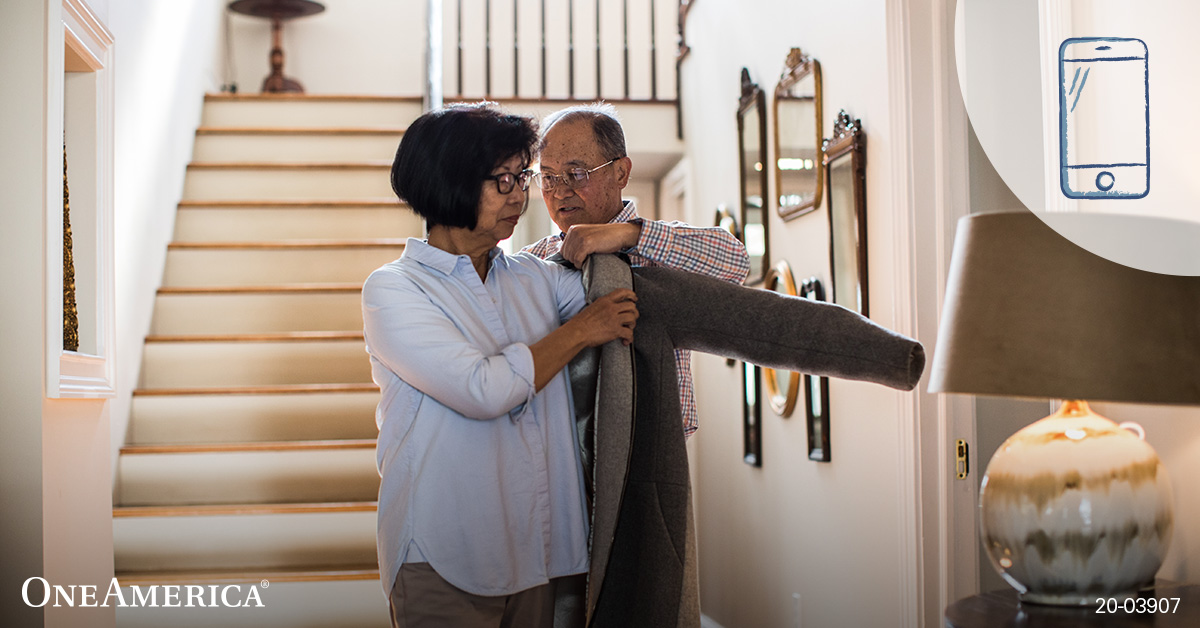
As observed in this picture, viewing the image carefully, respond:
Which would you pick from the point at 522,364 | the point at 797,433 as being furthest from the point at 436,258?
the point at 797,433

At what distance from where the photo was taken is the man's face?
74.4 inches

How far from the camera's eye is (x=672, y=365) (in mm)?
1653

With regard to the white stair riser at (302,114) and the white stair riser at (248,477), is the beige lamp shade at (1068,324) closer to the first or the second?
the white stair riser at (248,477)

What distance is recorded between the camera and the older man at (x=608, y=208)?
1.72m

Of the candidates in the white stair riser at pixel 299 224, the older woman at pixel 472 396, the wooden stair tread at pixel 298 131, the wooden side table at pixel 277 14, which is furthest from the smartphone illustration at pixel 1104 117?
the wooden side table at pixel 277 14

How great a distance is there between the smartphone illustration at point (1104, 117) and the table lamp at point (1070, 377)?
1.44 feet

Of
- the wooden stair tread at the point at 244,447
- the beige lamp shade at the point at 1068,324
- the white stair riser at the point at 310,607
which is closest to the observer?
the beige lamp shade at the point at 1068,324

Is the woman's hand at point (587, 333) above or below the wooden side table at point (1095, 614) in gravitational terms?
above

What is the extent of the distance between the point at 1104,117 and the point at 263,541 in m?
2.63

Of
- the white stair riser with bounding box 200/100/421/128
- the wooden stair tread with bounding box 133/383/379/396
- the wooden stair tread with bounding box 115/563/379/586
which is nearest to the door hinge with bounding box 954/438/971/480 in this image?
the wooden stair tread with bounding box 115/563/379/586

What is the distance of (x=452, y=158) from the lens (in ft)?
5.07

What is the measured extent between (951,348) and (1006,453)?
0.55 feet

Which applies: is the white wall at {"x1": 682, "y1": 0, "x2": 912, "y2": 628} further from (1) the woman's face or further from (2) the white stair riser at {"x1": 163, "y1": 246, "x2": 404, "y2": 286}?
(2) the white stair riser at {"x1": 163, "y1": 246, "x2": 404, "y2": 286}

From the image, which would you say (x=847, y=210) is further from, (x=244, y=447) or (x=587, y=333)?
(x=244, y=447)
